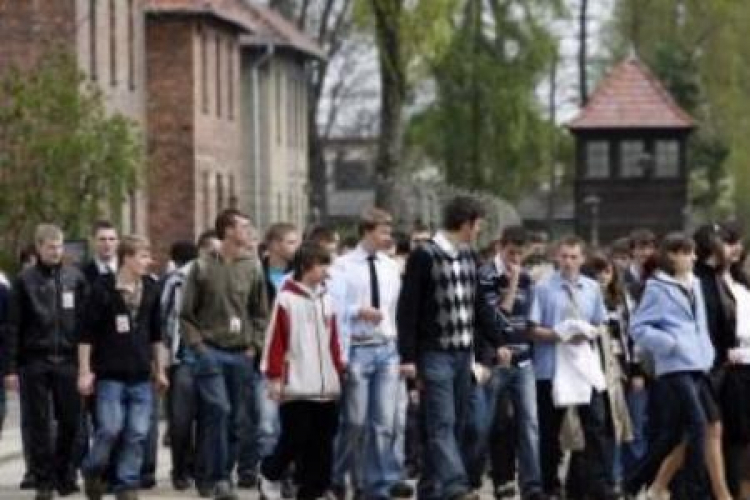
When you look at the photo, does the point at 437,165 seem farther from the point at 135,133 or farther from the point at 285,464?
the point at 285,464

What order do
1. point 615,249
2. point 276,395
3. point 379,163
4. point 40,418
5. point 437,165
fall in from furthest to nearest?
point 437,165 → point 379,163 → point 615,249 → point 40,418 → point 276,395

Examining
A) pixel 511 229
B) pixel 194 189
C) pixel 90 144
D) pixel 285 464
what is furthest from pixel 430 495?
pixel 194 189

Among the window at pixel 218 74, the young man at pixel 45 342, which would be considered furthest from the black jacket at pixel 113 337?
the window at pixel 218 74

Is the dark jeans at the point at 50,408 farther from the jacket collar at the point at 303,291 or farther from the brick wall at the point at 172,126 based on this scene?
the brick wall at the point at 172,126

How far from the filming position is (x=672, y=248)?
19172 millimetres

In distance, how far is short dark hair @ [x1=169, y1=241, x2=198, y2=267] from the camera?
76.4 ft

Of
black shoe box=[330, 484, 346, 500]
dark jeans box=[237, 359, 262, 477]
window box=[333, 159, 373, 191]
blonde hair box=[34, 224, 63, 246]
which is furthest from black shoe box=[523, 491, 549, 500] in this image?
window box=[333, 159, 373, 191]

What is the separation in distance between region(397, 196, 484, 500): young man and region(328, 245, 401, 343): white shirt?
2.78 feet

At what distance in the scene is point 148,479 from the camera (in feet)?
73.2

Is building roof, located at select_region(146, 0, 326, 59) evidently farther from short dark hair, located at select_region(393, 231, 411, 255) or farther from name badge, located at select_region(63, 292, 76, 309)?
name badge, located at select_region(63, 292, 76, 309)

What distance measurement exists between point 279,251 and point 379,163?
105 ft

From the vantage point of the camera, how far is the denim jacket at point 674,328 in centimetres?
1911

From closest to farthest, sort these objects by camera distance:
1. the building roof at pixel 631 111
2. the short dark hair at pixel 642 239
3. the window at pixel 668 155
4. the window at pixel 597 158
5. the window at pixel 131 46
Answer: the short dark hair at pixel 642 239
the window at pixel 131 46
the building roof at pixel 631 111
the window at pixel 597 158
the window at pixel 668 155

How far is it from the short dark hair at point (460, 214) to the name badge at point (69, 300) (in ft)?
11.0
